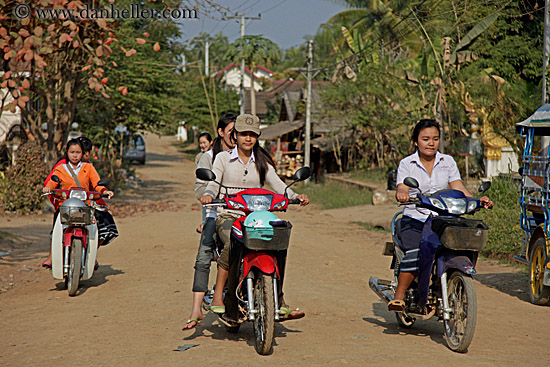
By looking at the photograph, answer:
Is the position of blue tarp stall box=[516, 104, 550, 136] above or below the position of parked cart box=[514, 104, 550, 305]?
above

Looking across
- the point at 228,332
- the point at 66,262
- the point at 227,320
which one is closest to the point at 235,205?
the point at 227,320

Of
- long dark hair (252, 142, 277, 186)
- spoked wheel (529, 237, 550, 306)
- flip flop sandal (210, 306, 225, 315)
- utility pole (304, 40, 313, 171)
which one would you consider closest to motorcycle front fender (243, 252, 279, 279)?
flip flop sandal (210, 306, 225, 315)

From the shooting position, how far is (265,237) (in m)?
A: 4.89

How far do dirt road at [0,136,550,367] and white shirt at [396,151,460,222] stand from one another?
1107 mm

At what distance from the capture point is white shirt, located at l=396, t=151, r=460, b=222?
5.82 metres

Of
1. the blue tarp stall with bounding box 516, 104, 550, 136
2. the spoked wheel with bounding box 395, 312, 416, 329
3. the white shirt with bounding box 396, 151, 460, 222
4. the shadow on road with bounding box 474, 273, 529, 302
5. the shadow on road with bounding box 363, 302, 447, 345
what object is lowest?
the shadow on road with bounding box 474, 273, 529, 302

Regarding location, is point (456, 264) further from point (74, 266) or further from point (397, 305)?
point (74, 266)

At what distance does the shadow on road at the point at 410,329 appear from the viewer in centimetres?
587

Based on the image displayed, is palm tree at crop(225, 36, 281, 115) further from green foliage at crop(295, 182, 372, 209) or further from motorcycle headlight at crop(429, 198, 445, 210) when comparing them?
motorcycle headlight at crop(429, 198, 445, 210)

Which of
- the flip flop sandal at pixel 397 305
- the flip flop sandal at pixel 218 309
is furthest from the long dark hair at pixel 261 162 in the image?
the flip flop sandal at pixel 397 305

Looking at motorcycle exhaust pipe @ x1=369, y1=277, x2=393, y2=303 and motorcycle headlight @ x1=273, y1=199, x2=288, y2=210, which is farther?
motorcycle exhaust pipe @ x1=369, y1=277, x2=393, y2=303

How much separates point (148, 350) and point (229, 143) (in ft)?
7.41

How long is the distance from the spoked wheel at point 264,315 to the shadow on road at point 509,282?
4.32 meters

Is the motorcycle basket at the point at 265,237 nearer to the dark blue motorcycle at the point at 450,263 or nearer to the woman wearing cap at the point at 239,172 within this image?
the woman wearing cap at the point at 239,172
